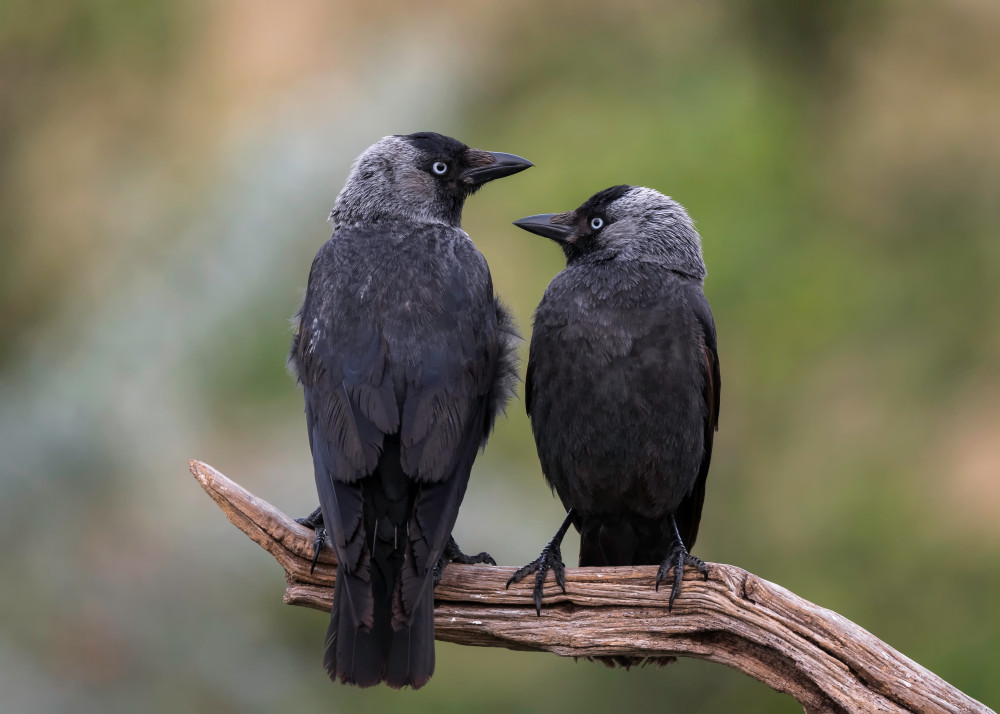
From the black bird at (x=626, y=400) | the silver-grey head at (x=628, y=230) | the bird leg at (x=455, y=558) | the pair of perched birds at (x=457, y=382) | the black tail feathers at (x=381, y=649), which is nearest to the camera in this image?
the black tail feathers at (x=381, y=649)

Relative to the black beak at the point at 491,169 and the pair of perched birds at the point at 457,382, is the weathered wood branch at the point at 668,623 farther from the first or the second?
the black beak at the point at 491,169

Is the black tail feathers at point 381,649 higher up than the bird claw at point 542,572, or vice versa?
the bird claw at point 542,572

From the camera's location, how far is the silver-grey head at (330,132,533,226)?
4758mm

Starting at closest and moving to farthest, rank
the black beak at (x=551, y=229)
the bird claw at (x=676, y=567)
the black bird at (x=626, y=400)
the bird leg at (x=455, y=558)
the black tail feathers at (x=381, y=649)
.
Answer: the black tail feathers at (x=381, y=649) → the bird claw at (x=676, y=567) → the bird leg at (x=455, y=558) → the black bird at (x=626, y=400) → the black beak at (x=551, y=229)

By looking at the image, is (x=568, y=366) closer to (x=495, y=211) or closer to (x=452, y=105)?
(x=495, y=211)

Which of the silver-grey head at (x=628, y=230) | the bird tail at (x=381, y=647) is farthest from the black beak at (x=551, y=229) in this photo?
the bird tail at (x=381, y=647)

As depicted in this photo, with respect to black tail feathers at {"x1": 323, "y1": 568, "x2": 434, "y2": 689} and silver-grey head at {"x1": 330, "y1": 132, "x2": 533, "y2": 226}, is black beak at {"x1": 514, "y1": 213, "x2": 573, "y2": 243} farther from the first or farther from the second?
black tail feathers at {"x1": 323, "y1": 568, "x2": 434, "y2": 689}

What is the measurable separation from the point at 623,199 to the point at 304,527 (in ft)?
6.59

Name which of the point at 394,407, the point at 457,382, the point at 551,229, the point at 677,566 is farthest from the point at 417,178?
the point at 677,566

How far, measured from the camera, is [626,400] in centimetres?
425

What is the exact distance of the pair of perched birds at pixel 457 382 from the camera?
3.71 m

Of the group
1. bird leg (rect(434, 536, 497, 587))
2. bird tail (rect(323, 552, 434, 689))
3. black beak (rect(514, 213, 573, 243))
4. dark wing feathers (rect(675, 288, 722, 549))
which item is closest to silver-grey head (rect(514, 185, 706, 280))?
black beak (rect(514, 213, 573, 243))

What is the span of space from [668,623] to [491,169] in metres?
2.18

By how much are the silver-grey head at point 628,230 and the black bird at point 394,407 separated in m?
0.53
